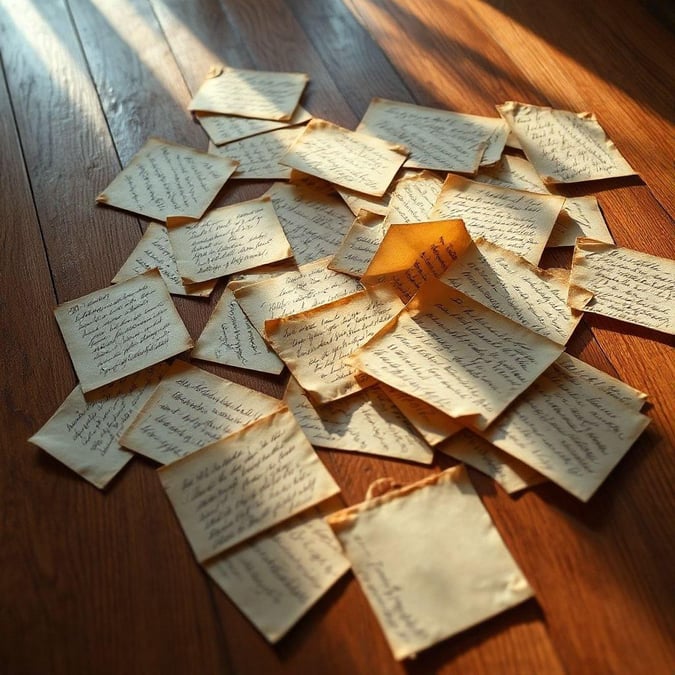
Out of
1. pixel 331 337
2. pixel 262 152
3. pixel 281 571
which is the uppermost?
pixel 262 152

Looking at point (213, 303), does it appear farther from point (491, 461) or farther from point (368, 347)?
point (491, 461)

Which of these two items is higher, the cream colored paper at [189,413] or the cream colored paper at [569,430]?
the cream colored paper at [569,430]

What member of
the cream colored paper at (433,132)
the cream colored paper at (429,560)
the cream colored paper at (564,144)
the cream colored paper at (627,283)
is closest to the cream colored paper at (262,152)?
the cream colored paper at (433,132)

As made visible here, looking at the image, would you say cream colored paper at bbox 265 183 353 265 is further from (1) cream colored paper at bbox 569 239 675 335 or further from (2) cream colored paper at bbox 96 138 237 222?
(1) cream colored paper at bbox 569 239 675 335

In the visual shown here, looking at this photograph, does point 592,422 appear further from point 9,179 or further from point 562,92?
point 9,179

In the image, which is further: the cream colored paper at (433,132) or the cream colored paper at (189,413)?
the cream colored paper at (433,132)

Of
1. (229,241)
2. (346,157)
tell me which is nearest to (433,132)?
(346,157)

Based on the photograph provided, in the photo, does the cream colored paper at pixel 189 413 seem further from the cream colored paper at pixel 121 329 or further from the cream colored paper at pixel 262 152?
the cream colored paper at pixel 262 152
